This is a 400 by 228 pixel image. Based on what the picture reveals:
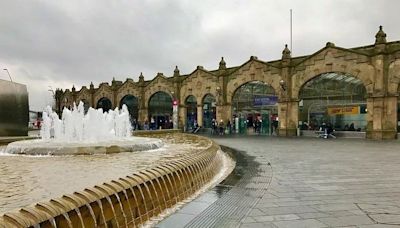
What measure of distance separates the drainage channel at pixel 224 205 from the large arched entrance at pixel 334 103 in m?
21.6

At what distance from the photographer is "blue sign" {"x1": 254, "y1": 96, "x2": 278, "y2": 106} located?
3222 centimetres

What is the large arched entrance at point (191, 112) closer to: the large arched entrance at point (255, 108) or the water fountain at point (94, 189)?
the large arched entrance at point (255, 108)

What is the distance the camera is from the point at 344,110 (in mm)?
28078

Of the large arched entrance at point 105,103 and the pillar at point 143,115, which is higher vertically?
the large arched entrance at point 105,103

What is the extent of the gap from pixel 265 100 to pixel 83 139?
21.1 metres

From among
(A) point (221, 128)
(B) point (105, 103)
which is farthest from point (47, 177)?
(B) point (105, 103)

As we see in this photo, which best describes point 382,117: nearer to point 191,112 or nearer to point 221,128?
point 221,128

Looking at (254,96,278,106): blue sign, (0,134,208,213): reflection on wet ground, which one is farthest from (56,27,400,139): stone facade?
Answer: (0,134,208,213): reflection on wet ground

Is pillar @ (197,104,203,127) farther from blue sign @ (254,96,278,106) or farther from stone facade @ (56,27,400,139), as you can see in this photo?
blue sign @ (254,96,278,106)

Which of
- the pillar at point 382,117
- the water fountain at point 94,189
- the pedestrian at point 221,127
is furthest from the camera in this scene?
the pedestrian at point 221,127

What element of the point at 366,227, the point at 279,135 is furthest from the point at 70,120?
the point at 279,135

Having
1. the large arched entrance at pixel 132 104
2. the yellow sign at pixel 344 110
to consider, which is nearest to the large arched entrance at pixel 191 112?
the large arched entrance at pixel 132 104

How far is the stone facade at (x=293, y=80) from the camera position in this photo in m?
25.3

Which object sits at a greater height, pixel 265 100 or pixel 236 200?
pixel 265 100
